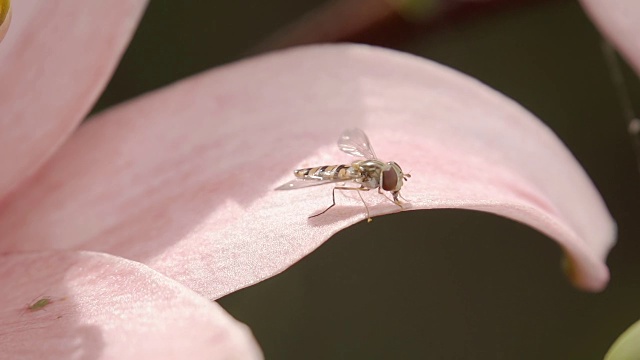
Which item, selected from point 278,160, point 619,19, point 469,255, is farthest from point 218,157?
point 469,255

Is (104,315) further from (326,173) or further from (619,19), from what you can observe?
(619,19)

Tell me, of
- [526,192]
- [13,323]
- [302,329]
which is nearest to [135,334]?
[13,323]

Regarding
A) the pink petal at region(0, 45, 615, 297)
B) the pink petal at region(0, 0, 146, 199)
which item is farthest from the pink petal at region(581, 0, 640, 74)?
the pink petal at region(0, 0, 146, 199)

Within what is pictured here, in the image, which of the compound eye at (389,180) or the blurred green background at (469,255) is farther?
the blurred green background at (469,255)

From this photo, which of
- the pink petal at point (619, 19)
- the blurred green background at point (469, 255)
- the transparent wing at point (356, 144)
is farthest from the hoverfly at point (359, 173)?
the blurred green background at point (469, 255)

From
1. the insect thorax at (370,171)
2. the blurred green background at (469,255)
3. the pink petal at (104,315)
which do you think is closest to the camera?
the pink petal at (104,315)

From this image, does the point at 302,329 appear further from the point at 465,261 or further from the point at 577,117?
the point at 577,117

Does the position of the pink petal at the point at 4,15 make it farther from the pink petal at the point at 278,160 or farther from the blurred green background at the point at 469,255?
the blurred green background at the point at 469,255
